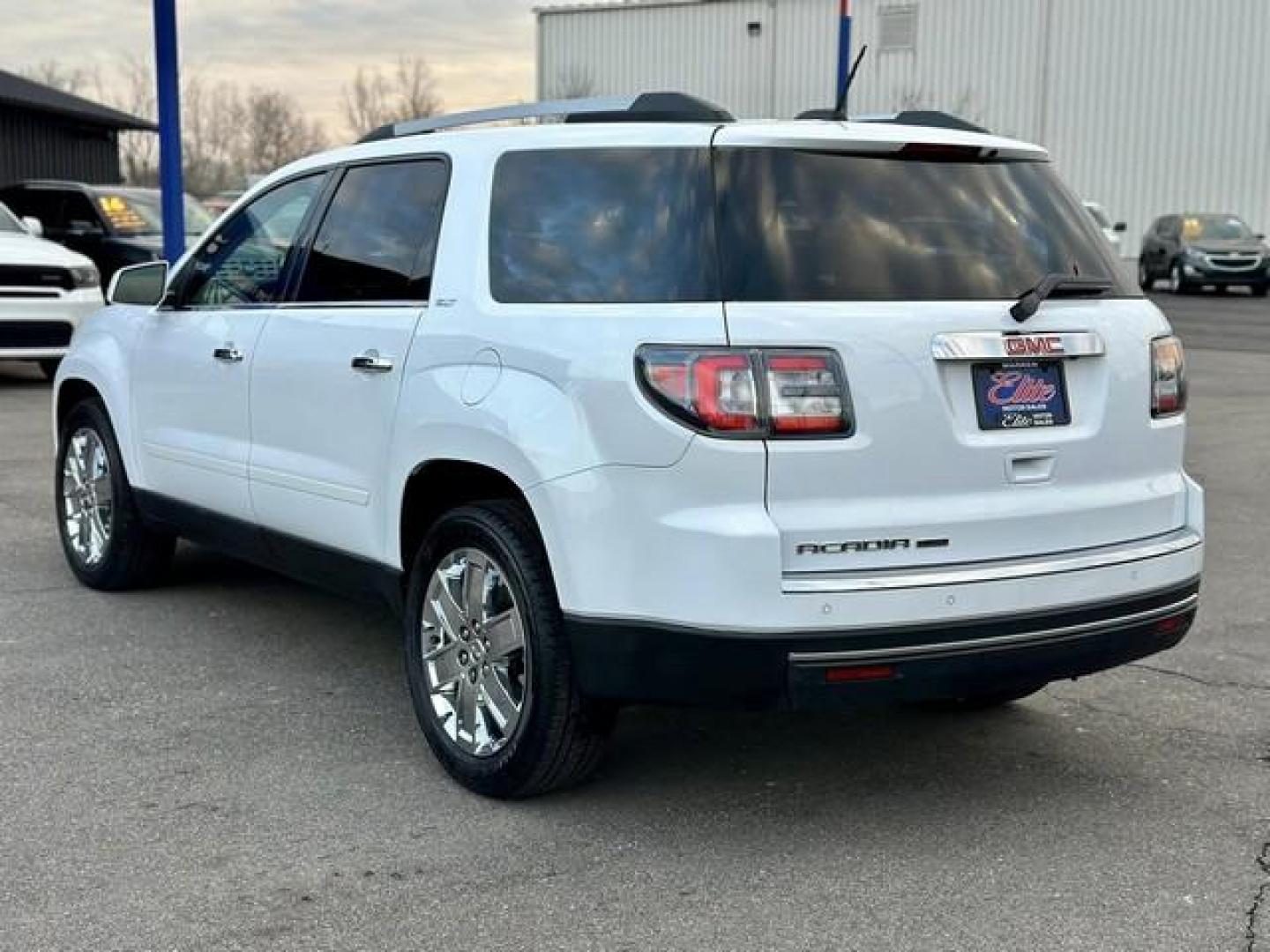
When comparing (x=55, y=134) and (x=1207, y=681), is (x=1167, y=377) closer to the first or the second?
(x=1207, y=681)

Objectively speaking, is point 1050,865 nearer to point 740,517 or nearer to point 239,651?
point 740,517

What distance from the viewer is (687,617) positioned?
3.57m

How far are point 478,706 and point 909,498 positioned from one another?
4.34 feet

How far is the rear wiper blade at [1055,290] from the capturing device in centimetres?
381

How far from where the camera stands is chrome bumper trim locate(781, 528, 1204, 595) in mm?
3537

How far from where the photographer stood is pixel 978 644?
3.67 meters

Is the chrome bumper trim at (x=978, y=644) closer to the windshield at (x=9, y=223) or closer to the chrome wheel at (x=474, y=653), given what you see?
Result: the chrome wheel at (x=474, y=653)

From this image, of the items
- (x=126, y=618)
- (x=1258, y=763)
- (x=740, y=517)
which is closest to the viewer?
(x=740, y=517)

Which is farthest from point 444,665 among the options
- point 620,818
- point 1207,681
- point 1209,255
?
point 1209,255

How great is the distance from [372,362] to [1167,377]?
7.25ft

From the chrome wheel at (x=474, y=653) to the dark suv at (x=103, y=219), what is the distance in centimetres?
1339

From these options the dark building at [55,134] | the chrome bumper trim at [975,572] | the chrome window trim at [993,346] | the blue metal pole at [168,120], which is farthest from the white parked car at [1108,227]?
the dark building at [55,134]

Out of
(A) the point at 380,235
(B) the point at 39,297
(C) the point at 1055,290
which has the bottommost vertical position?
(B) the point at 39,297

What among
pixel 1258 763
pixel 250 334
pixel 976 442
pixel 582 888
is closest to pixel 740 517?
pixel 976 442
